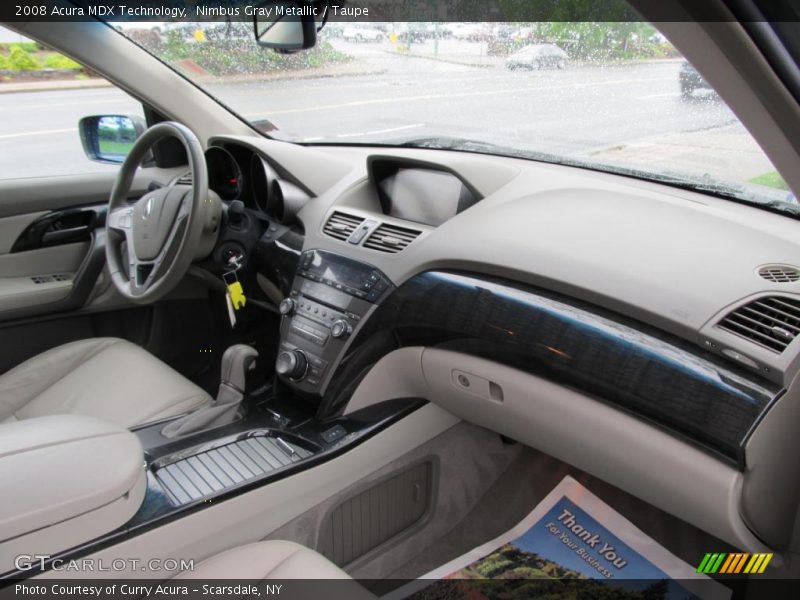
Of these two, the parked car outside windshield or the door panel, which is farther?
the door panel

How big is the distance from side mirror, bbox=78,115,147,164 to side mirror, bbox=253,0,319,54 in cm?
73

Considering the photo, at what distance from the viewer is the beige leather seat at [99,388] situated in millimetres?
1808

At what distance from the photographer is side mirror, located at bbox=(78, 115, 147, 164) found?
251cm

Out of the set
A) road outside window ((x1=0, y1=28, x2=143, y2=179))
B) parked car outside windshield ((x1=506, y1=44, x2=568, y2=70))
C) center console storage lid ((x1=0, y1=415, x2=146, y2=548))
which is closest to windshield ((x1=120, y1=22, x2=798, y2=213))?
parked car outside windshield ((x1=506, y1=44, x2=568, y2=70))

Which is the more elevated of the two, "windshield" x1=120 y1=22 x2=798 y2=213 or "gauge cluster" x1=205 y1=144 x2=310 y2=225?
"windshield" x1=120 y1=22 x2=798 y2=213

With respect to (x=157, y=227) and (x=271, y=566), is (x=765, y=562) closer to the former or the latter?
(x=271, y=566)

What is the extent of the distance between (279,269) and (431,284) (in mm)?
602

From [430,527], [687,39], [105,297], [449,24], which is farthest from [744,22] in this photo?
[105,297]

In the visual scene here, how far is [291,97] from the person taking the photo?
102 inches

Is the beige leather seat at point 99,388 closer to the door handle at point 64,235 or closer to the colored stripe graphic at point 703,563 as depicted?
the door handle at point 64,235

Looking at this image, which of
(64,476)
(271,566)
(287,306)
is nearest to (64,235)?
(287,306)

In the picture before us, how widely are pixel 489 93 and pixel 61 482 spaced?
5.16ft

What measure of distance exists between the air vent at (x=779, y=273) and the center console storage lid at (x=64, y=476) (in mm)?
1188

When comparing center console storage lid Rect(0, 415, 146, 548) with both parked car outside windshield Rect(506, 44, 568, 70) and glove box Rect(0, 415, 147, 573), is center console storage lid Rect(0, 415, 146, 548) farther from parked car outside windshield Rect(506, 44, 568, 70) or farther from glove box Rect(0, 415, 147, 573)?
parked car outside windshield Rect(506, 44, 568, 70)
